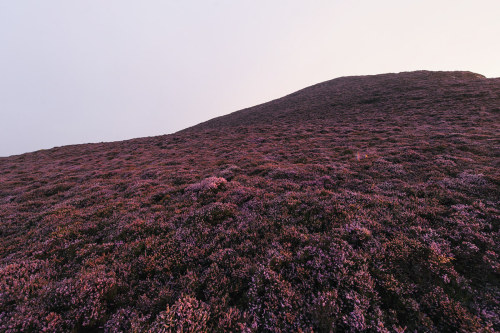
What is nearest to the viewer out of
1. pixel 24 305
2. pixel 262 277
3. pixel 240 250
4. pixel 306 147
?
pixel 24 305

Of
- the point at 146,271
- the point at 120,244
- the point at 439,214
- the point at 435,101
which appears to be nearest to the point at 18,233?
the point at 120,244

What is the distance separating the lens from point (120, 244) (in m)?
7.50

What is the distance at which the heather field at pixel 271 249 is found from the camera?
4387 millimetres

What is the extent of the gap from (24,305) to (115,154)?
2983 centimetres

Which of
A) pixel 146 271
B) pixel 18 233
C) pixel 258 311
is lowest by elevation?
pixel 258 311

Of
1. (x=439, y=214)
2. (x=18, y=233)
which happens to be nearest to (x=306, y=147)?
(x=439, y=214)

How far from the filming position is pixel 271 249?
20.7ft

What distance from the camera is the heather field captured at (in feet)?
14.4

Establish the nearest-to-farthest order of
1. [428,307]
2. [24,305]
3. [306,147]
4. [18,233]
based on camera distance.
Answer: [428,307] → [24,305] → [18,233] → [306,147]

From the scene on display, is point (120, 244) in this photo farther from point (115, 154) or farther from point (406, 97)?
point (406, 97)

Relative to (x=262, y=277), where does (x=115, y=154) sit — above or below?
above

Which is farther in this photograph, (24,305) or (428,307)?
(24,305)

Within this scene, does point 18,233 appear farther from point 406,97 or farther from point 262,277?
point 406,97

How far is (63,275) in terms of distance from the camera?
6266 millimetres
